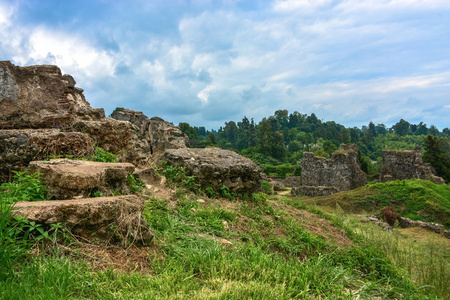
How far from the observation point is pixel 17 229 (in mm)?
2391

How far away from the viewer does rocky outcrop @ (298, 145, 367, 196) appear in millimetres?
25453

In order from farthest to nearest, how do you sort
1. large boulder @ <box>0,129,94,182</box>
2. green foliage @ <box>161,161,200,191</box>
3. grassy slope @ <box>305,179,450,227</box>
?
grassy slope @ <box>305,179,450,227</box>, green foliage @ <box>161,161,200,191</box>, large boulder @ <box>0,129,94,182</box>

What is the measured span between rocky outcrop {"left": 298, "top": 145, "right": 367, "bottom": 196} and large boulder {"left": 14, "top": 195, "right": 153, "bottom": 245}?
924 inches

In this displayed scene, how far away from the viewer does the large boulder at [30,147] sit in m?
4.14

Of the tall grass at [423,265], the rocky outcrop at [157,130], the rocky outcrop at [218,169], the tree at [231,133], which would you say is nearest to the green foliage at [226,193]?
the rocky outcrop at [218,169]

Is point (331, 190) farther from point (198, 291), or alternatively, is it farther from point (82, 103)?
point (198, 291)

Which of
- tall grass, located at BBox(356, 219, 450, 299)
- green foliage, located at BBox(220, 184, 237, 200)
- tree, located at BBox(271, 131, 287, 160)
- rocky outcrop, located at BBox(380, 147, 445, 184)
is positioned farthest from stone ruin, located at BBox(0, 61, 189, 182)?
tree, located at BBox(271, 131, 287, 160)

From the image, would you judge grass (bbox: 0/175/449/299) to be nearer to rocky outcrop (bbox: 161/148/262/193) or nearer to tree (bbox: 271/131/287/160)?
rocky outcrop (bbox: 161/148/262/193)

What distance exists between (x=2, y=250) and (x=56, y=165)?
1.30 meters

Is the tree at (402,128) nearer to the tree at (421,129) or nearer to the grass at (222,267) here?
the tree at (421,129)

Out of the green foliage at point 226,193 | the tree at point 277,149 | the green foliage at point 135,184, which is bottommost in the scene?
the green foliage at point 226,193

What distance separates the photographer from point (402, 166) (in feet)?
80.3

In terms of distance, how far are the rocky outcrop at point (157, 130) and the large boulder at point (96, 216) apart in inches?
298

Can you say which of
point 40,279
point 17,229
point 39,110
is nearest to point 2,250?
point 17,229
